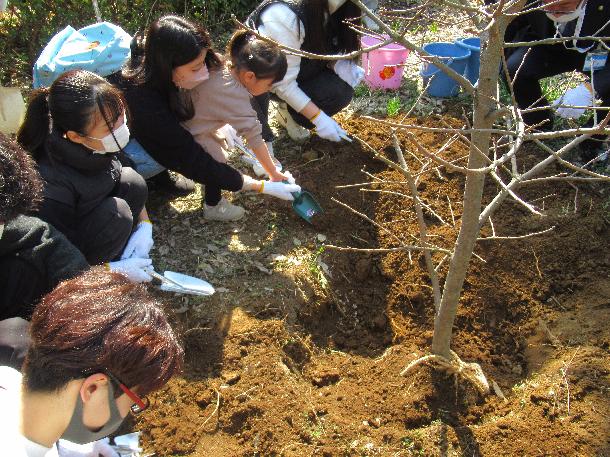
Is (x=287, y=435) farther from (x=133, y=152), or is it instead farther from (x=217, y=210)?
(x=133, y=152)

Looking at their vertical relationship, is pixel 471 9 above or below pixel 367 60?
above

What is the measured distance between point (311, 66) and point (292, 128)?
0.43m

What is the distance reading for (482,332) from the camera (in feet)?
9.30

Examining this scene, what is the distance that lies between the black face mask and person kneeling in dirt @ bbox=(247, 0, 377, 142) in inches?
86.3

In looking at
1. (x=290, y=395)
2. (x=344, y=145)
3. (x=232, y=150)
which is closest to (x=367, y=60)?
(x=344, y=145)

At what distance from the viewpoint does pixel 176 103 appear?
282 cm

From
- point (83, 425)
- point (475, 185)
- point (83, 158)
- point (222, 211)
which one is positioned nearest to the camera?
point (83, 425)

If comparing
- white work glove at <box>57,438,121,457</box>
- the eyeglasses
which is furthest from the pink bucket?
the eyeglasses

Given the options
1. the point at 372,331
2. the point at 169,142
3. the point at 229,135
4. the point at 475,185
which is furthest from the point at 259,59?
the point at 372,331

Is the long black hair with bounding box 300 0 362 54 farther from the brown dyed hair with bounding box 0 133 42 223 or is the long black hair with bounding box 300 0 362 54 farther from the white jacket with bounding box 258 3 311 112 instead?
the brown dyed hair with bounding box 0 133 42 223

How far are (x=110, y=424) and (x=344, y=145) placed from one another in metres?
2.57

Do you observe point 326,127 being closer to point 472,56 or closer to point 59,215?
point 472,56

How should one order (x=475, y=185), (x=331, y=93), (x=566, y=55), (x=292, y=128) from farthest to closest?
(x=292, y=128) → (x=331, y=93) → (x=566, y=55) → (x=475, y=185)

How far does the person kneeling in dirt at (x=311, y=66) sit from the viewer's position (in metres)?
3.15
